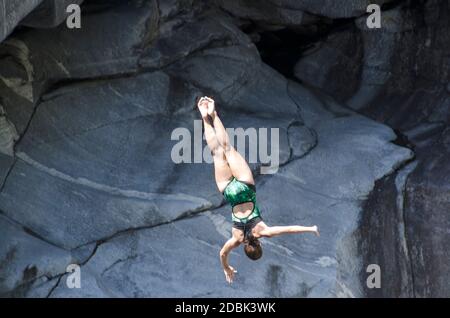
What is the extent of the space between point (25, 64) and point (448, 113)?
4.31 metres

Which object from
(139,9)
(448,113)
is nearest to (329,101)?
(448,113)

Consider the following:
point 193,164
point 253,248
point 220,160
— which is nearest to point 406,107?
point 193,164

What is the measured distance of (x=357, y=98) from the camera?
14.4 meters

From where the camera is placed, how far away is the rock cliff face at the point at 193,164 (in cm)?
1227

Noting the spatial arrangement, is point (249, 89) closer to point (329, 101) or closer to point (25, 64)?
point (329, 101)

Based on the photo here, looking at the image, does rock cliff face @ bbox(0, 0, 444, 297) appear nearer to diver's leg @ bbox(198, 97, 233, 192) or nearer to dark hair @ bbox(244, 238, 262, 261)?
dark hair @ bbox(244, 238, 262, 261)

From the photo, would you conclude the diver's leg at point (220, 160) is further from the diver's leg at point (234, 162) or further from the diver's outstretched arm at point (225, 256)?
the diver's outstretched arm at point (225, 256)
